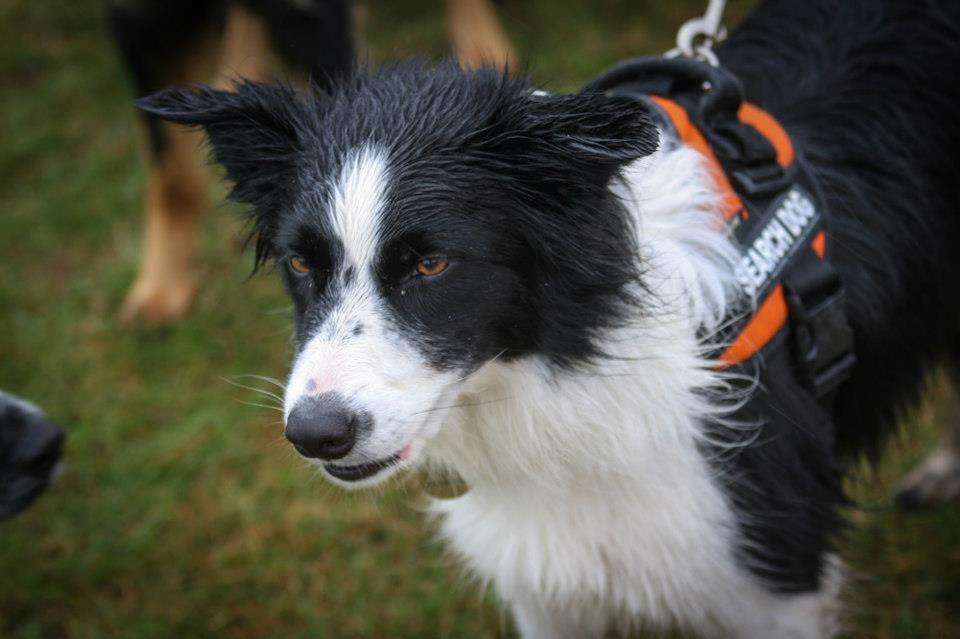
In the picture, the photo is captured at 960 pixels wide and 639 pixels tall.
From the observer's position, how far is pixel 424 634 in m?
2.60

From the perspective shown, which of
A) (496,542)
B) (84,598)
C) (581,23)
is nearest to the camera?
(496,542)

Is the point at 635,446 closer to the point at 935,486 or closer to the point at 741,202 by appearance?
the point at 741,202

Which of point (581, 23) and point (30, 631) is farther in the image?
point (581, 23)

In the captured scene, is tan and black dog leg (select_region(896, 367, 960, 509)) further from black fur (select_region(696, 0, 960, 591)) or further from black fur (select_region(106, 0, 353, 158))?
black fur (select_region(106, 0, 353, 158))

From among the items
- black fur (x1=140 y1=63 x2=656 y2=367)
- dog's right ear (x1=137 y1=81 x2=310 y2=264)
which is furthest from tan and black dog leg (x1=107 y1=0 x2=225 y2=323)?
black fur (x1=140 y1=63 x2=656 y2=367)

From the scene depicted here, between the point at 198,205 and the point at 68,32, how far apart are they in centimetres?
287

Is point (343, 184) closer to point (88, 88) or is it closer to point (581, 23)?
point (581, 23)

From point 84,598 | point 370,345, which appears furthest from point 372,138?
point 84,598

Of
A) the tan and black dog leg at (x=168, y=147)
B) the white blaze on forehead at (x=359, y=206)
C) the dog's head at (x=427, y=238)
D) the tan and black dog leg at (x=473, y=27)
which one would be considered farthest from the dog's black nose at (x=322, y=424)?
the tan and black dog leg at (x=473, y=27)

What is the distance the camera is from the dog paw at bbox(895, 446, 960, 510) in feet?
8.91

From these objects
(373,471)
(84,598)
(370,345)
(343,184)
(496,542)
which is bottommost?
(84,598)

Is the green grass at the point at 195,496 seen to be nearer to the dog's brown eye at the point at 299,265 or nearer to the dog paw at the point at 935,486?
the dog paw at the point at 935,486

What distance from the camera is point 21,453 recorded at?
7.00 ft

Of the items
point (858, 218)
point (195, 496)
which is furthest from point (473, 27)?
point (858, 218)
